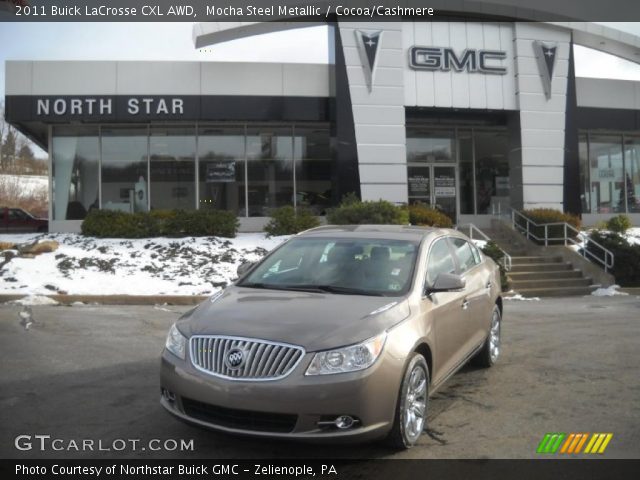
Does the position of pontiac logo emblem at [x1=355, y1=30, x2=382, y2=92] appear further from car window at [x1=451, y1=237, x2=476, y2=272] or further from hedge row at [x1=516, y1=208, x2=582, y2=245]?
car window at [x1=451, y1=237, x2=476, y2=272]

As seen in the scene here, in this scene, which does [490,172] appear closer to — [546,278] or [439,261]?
[546,278]

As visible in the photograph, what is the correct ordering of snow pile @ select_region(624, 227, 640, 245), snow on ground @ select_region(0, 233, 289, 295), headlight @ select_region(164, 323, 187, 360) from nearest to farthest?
1. headlight @ select_region(164, 323, 187, 360)
2. snow on ground @ select_region(0, 233, 289, 295)
3. snow pile @ select_region(624, 227, 640, 245)

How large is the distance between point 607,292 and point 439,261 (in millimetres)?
10648

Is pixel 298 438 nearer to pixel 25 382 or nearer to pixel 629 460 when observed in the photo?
pixel 629 460

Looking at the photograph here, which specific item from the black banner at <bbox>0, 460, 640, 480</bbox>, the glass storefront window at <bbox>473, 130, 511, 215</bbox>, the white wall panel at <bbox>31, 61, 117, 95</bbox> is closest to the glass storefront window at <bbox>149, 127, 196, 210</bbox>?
the white wall panel at <bbox>31, 61, 117, 95</bbox>

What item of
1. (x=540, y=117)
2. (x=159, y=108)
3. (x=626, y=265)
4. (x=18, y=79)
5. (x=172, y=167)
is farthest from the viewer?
(x=172, y=167)

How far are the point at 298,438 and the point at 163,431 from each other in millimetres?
1309

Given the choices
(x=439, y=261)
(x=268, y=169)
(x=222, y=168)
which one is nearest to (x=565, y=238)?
(x=268, y=169)

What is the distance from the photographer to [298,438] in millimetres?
3377

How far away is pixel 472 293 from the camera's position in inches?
215

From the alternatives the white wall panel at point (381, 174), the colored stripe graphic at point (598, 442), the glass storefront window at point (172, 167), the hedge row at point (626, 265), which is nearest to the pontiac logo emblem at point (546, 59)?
the white wall panel at point (381, 174)

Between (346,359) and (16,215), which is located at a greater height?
(16,215)

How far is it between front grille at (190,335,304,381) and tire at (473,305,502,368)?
10.4ft

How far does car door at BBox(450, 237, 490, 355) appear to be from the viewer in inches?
208
